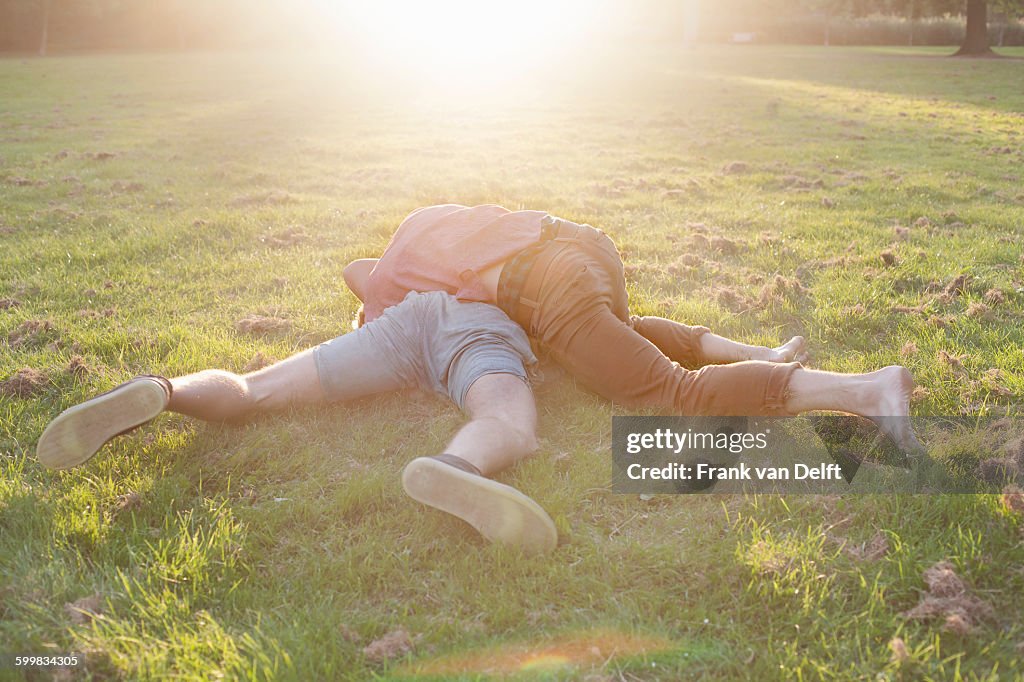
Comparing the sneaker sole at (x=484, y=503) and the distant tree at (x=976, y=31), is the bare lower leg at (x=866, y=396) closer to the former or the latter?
the sneaker sole at (x=484, y=503)

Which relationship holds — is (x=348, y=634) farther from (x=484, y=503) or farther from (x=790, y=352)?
(x=790, y=352)

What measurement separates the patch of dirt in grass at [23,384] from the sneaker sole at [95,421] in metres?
1.26

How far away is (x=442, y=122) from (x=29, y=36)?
1620 inches

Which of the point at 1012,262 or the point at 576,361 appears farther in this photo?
the point at 1012,262

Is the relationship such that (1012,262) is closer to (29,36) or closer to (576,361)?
(576,361)

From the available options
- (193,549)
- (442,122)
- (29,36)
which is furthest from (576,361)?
(29,36)

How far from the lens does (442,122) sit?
17.2 meters

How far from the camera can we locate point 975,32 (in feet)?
111

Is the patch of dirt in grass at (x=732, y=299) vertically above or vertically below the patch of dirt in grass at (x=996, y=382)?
above

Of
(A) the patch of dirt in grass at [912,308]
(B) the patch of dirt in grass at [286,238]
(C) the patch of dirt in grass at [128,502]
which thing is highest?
(B) the patch of dirt in grass at [286,238]

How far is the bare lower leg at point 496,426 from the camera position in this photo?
10.0 feet

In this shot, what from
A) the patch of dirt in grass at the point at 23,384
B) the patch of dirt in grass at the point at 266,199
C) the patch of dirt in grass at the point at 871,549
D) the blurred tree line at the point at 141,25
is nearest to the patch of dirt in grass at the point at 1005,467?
the patch of dirt in grass at the point at 871,549

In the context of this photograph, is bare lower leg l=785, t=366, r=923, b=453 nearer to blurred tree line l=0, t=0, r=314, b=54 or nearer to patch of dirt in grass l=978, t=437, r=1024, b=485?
patch of dirt in grass l=978, t=437, r=1024, b=485

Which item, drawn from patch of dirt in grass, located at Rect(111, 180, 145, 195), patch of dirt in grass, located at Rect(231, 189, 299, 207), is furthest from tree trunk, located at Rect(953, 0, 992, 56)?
patch of dirt in grass, located at Rect(111, 180, 145, 195)
